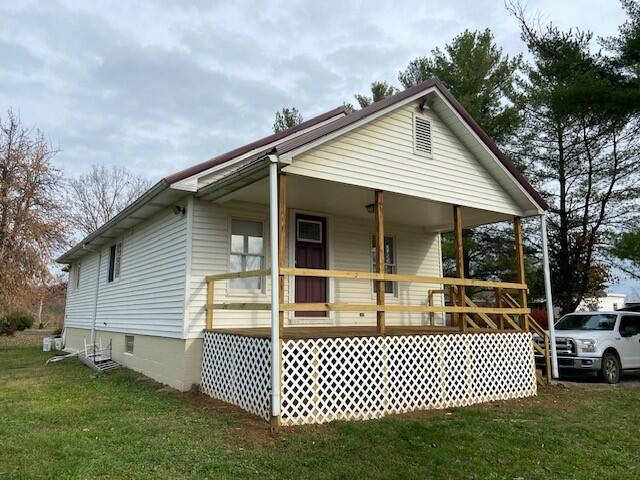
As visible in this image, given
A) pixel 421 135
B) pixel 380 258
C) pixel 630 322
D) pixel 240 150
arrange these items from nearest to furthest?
pixel 380 258 → pixel 421 135 → pixel 240 150 → pixel 630 322

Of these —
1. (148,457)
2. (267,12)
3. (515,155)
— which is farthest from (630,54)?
(148,457)

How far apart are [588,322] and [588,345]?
1.51 m

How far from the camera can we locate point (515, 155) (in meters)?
18.8

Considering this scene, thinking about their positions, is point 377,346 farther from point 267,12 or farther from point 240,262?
point 267,12

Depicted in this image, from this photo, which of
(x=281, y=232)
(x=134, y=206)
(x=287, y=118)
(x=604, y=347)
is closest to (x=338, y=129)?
(x=281, y=232)

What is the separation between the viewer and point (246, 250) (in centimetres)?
926

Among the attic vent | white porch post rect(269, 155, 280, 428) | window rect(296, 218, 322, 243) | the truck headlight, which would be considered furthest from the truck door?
white porch post rect(269, 155, 280, 428)

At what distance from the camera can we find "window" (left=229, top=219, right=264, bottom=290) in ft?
29.8

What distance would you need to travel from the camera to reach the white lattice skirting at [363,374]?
6.36 metres

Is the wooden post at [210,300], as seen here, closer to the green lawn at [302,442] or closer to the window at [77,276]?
the green lawn at [302,442]

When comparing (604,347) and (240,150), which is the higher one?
(240,150)

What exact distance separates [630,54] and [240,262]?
11811 mm

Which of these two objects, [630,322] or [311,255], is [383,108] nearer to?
[311,255]

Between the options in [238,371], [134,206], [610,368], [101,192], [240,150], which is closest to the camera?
[238,371]
